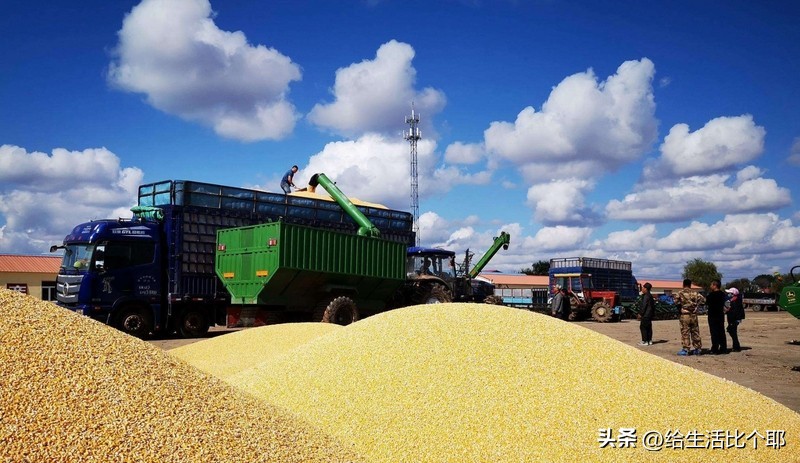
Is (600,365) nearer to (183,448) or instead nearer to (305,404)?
(305,404)

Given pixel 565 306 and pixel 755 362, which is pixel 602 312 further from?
pixel 755 362

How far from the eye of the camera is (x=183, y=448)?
10.5 feet

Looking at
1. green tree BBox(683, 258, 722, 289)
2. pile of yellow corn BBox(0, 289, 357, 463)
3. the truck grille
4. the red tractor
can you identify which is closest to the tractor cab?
the truck grille

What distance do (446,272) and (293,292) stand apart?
17.9ft

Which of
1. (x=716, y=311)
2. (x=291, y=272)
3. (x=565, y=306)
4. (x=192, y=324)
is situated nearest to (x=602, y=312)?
(x=565, y=306)

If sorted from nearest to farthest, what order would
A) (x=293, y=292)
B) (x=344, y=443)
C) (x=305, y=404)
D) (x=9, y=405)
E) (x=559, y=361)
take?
(x=9, y=405)
(x=344, y=443)
(x=305, y=404)
(x=559, y=361)
(x=293, y=292)

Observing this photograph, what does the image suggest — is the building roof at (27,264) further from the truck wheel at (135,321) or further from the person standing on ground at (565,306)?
the person standing on ground at (565,306)

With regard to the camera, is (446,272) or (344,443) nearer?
(344,443)

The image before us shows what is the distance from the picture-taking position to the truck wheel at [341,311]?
13188 mm

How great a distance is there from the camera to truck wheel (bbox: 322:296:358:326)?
13.2 m

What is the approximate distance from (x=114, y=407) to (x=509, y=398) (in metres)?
3.04

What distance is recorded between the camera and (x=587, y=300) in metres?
24.1

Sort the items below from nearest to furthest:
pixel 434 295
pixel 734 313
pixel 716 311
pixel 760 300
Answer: pixel 716 311, pixel 734 313, pixel 434 295, pixel 760 300

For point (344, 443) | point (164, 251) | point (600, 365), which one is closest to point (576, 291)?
point (164, 251)
